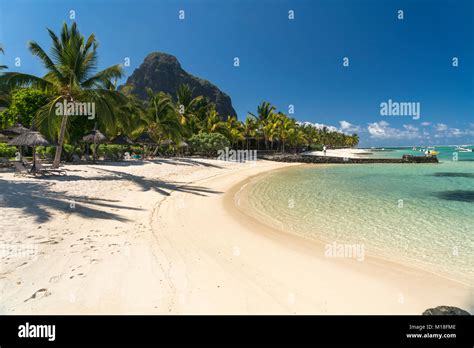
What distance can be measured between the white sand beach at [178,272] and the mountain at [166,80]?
118m

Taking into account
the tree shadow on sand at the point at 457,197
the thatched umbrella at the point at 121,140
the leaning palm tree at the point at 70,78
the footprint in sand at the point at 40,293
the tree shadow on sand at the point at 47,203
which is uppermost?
the leaning palm tree at the point at 70,78

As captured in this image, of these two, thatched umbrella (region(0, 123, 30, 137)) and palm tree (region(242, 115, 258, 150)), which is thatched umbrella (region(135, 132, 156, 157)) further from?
palm tree (region(242, 115, 258, 150))

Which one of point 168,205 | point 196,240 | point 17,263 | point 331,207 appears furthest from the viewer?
point 331,207

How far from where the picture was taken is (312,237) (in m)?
7.62

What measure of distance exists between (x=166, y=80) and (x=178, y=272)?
5122 inches

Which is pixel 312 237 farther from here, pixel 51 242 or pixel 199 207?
pixel 51 242

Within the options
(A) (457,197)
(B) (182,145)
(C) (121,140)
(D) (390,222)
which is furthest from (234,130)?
(D) (390,222)

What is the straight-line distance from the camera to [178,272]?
4602mm

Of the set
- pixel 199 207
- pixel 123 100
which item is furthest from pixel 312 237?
pixel 123 100

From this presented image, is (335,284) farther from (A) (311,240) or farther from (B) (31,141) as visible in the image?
(B) (31,141)

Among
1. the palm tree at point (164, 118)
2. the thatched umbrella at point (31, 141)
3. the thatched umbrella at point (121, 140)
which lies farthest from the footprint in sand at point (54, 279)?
the palm tree at point (164, 118)

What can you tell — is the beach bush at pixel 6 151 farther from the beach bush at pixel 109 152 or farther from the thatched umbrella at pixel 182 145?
the thatched umbrella at pixel 182 145

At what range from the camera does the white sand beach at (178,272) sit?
364 centimetres
